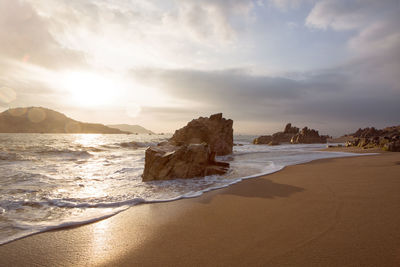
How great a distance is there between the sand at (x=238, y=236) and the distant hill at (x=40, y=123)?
166 metres

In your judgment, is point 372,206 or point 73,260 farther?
point 372,206

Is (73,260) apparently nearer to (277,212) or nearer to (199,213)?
(199,213)

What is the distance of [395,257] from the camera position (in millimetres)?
2465

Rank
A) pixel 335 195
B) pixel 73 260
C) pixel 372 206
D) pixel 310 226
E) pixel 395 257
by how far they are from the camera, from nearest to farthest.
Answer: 1. pixel 395 257
2. pixel 73 260
3. pixel 310 226
4. pixel 372 206
5. pixel 335 195

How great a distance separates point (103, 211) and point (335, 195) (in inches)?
237

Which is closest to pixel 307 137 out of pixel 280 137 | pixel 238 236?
pixel 280 137

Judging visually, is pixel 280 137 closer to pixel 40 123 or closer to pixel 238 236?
pixel 238 236

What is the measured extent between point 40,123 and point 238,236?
181 meters

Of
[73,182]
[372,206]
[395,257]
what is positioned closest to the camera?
[395,257]

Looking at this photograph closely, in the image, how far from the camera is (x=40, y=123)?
466 feet

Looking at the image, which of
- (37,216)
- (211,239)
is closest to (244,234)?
(211,239)

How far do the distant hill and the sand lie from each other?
166 metres

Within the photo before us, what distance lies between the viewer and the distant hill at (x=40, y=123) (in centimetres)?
12950

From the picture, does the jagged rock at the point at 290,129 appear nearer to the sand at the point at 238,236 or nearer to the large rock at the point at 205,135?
the large rock at the point at 205,135
